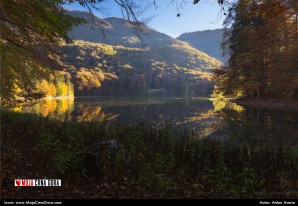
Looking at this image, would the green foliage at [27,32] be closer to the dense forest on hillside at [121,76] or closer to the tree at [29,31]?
the tree at [29,31]

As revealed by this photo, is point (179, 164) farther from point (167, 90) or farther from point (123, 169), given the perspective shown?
A: point (167, 90)

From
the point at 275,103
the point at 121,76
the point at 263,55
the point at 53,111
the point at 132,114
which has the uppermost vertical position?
the point at 121,76

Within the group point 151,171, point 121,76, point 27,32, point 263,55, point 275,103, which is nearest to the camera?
point 151,171

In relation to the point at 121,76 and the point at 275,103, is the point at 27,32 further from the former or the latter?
the point at 121,76

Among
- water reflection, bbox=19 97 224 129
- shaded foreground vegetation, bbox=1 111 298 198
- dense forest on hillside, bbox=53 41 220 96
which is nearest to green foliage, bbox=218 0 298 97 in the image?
water reflection, bbox=19 97 224 129

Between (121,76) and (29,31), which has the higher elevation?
(121,76)

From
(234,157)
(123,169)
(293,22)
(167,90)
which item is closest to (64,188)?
(123,169)

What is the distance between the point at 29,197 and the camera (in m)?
5.96

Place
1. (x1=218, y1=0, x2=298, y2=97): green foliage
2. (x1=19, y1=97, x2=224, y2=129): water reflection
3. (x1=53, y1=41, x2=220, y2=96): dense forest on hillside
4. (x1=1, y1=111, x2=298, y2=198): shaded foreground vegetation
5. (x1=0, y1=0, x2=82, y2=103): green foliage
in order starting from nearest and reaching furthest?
A: 1. (x1=1, y1=111, x2=298, y2=198): shaded foreground vegetation
2. (x1=0, y1=0, x2=82, y2=103): green foliage
3. (x1=19, y1=97, x2=224, y2=129): water reflection
4. (x1=218, y1=0, x2=298, y2=97): green foliage
5. (x1=53, y1=41, x2=220, y2=96): dense forest on hillside

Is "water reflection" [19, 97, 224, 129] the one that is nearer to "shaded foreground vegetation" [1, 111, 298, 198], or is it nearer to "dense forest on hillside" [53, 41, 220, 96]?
"shaded foreground vegetation" [1, 111, 298, 198]

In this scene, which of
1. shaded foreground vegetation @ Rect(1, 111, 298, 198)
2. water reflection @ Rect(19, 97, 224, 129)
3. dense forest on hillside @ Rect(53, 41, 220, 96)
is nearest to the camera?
shaded foreground vegetation @ Rect(1, 111, 298, 198)

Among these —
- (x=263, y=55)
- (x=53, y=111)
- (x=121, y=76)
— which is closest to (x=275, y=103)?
(x=263, y=55)

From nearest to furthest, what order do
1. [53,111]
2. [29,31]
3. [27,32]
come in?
1. [27,32]
2. [29,31]
3. [53,111]

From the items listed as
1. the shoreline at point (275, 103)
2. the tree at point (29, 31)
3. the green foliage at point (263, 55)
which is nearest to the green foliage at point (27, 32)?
the tree at point (29, 31)
